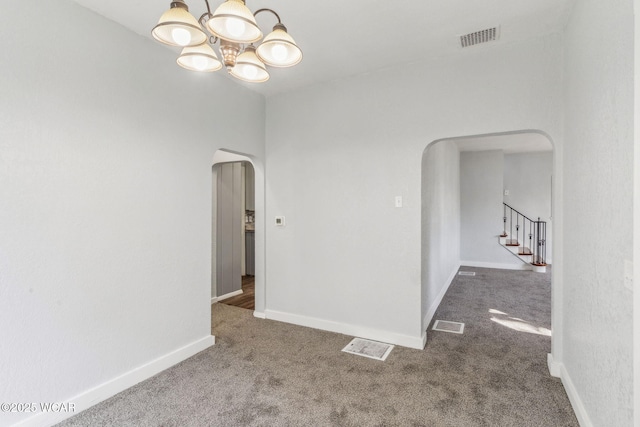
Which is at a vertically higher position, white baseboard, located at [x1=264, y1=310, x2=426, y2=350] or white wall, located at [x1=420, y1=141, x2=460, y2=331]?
white wall, located at [x1=420, y1=141, x2=460, y2=331]

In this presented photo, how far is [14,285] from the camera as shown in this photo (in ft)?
6.19

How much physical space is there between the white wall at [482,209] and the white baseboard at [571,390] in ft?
16.9

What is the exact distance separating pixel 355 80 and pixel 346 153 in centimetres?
78

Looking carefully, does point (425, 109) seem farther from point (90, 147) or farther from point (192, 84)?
point (90, 147)

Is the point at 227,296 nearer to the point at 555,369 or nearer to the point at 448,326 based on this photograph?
the point at 448,326

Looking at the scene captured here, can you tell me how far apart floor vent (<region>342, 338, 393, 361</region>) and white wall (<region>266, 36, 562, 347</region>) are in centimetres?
13

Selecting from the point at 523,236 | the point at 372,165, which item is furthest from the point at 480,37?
the point at 523,236

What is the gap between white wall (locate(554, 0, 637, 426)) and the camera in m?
1.36

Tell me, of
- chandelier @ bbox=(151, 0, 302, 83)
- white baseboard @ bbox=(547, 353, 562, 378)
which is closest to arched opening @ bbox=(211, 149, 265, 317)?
chandelier @ bbox=(151, 0, 302, 83)

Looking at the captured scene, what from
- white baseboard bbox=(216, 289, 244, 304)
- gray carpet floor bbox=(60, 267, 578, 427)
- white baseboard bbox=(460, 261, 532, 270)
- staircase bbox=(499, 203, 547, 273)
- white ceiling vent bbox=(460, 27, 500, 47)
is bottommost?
gray carpet floor bbox=(60, 267, 578, 427)

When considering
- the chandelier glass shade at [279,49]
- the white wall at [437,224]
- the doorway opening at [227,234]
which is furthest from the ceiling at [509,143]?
the chandelier glass shade at [279,49]

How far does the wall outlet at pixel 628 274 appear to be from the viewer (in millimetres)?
1295

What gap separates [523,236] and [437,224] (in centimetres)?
486

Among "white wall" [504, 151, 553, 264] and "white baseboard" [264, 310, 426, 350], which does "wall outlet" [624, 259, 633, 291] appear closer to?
"white baseboard" [264, 310, 426, 350]
